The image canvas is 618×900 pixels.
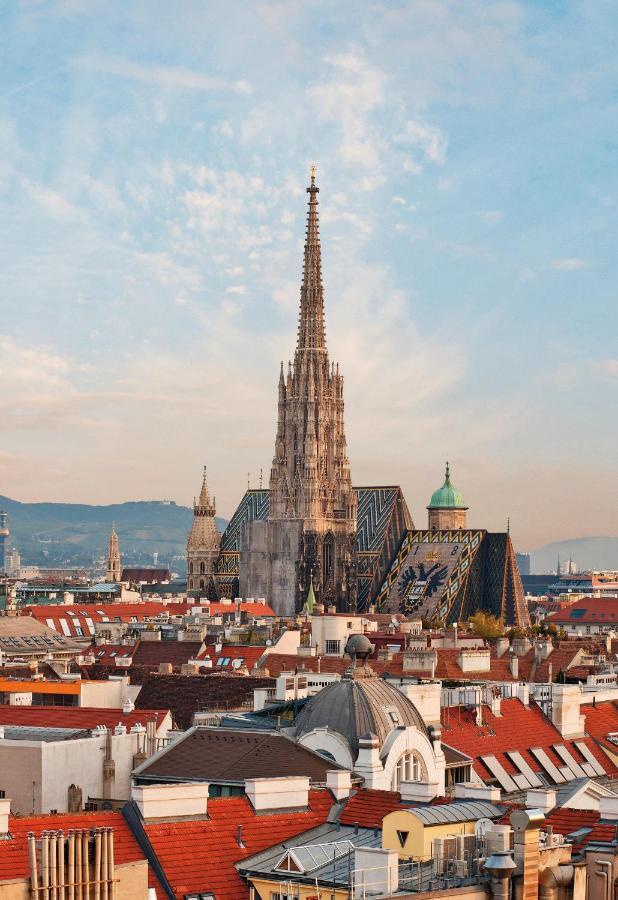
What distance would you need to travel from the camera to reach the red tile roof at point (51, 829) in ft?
92.7

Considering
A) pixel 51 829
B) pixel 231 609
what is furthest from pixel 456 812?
pixel 231 609

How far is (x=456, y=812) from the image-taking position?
109 feet

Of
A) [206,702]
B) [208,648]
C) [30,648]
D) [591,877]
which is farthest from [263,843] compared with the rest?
[30,648]

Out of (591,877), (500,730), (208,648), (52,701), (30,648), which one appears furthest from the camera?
(30,648)

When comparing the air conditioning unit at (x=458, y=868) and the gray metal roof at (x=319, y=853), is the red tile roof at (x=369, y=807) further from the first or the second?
the air conditioning unit at (x=458, y=868)

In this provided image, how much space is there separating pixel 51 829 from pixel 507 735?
34854mm

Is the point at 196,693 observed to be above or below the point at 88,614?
below

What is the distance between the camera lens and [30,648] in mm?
118562

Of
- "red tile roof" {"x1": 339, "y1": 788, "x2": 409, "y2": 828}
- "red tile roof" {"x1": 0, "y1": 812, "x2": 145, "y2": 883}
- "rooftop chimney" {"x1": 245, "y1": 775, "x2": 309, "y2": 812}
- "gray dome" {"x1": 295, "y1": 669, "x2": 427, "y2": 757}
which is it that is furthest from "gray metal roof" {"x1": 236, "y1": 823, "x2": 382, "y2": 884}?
"gray dome" {"x1": 295, "y1": 669, "x2": 427, "y2": 757}

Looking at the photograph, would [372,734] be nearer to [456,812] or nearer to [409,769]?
[409,769]

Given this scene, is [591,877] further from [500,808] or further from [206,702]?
[206,702]

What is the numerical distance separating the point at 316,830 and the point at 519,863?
768cm

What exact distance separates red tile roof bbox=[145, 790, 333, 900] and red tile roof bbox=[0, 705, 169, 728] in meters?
24.4

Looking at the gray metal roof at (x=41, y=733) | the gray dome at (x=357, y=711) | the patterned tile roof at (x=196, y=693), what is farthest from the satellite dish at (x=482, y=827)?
the patterned tile roof at (x=196, y=693)
